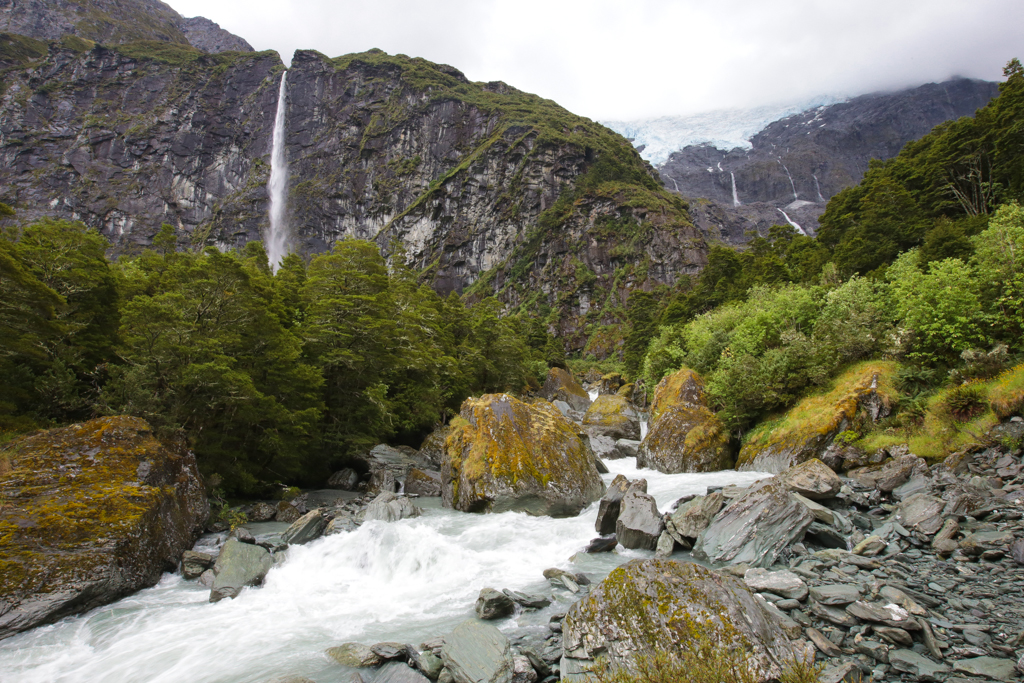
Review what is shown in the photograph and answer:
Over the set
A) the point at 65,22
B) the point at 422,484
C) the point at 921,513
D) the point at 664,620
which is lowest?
the point at 422,484

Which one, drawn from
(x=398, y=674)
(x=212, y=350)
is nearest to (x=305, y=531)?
(x=212, y=350)

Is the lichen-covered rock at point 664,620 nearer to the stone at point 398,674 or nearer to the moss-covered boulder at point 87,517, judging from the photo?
the stone at point 398,674

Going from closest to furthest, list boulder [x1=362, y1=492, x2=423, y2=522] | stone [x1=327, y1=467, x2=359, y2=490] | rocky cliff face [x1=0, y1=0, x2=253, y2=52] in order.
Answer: boulder [x1=362, y1=492, x2=423, y2=522], stone [x1=327, y1=467, x2=359, y2=490], rocky cliff face [x1=0, y1=0, x2=253, y2=52]

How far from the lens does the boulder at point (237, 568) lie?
31.0 feet

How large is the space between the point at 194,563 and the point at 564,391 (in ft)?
127

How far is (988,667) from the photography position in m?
5.11

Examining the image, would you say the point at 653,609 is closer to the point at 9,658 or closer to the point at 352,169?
→ the point at 9,658

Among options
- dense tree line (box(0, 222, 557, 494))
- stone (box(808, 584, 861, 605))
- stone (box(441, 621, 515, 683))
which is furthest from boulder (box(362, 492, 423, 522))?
stone (box(808, 584, 861, 605))

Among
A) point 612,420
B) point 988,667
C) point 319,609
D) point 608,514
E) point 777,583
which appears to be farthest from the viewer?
point 612,420

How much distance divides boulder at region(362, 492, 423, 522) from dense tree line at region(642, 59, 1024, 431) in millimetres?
13429

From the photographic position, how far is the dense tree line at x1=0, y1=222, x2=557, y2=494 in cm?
1312

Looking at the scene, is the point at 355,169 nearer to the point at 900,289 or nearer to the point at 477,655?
the point at 900,289

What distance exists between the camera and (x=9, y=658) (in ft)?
23.3

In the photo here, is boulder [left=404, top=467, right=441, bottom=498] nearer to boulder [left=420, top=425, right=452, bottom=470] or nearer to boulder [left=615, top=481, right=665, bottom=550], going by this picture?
boulder [left=420, top=425, right=452, bottom=470]
